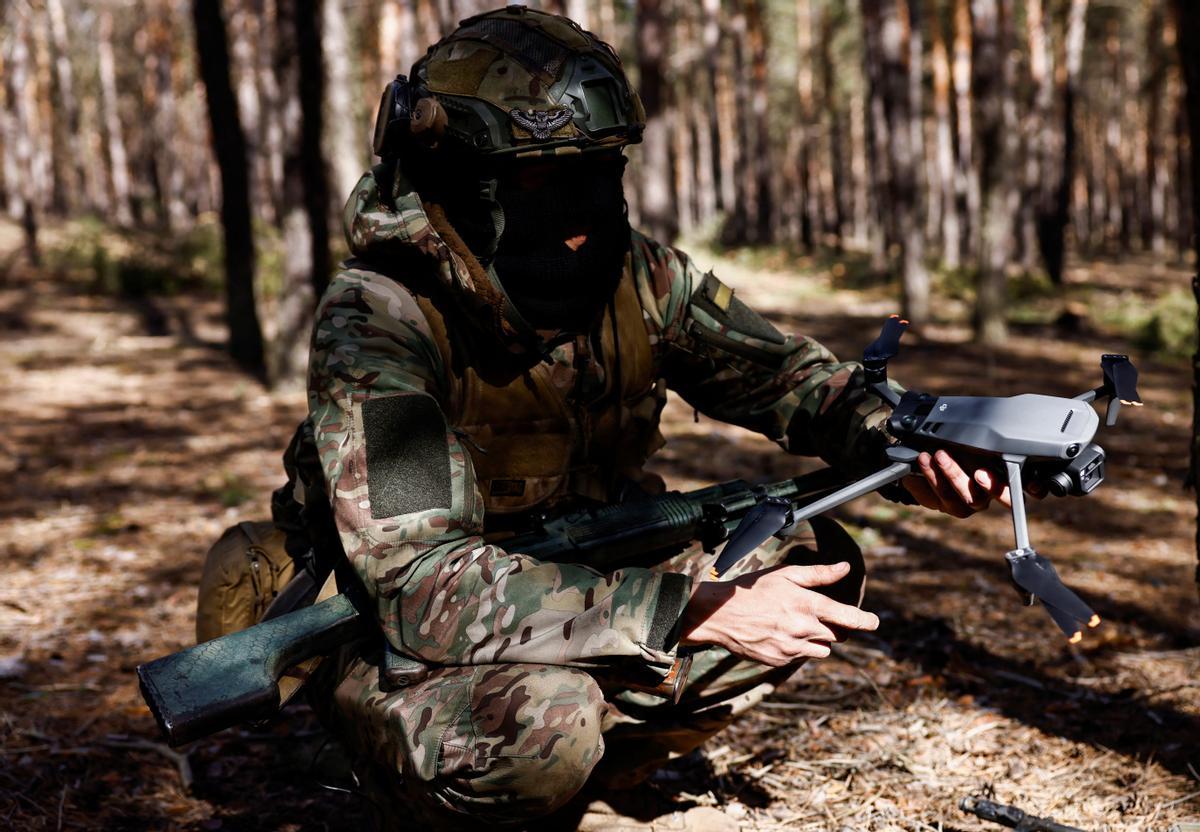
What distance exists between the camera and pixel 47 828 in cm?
289

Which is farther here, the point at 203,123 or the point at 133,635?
the point at 203,123

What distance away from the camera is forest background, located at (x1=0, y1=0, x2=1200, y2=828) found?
3.46 metres

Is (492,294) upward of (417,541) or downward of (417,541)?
upward

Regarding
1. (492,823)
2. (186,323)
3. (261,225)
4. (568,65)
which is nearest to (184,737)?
(492,823)

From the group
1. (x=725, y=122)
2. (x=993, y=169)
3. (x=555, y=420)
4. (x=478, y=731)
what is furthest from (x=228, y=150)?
(x=725, y=122)

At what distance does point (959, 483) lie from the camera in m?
2.11

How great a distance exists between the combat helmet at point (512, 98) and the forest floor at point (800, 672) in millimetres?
1651

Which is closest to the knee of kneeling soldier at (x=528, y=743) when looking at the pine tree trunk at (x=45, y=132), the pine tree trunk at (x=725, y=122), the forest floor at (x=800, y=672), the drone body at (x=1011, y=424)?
the forest floor at (x=800, y=672)

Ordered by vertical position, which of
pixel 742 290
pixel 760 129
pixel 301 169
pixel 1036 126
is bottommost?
pixel 742 290

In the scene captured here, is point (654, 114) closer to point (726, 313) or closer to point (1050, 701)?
point (1050, 701)

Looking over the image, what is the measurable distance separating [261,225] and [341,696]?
744 inches

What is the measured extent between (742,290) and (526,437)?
48.4 ft

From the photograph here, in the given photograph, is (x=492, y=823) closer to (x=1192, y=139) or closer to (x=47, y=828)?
(x=47, y=828)

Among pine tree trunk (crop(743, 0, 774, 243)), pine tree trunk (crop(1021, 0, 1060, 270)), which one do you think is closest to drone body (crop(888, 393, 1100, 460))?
pine tree trunk (crop(1021, 0, 1060, 270))
